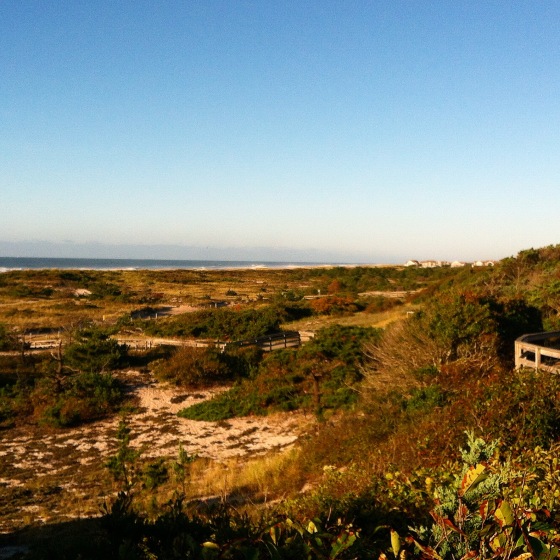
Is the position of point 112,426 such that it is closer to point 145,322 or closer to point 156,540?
point 156,540

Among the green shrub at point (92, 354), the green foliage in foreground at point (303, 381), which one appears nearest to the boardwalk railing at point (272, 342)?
the green foliage in foreground at point (303, 381)

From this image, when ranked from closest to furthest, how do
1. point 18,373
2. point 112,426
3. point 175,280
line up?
point 112,426 < point 18,373 < point 175,280

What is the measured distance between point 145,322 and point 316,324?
12.3 meters

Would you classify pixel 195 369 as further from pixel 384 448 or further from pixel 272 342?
pixel 384 448

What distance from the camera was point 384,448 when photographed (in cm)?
759

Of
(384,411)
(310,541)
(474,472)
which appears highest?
(474,472)

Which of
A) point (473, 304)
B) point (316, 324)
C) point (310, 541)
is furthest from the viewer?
point (316, 324)

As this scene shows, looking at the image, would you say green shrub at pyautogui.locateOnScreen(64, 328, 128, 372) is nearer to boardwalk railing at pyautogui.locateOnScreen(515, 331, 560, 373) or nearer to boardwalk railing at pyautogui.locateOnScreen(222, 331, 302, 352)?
boardwalk railing at pyautogui.locateOnScreen(222, 331, 302, 352)

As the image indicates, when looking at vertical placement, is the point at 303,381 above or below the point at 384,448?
below

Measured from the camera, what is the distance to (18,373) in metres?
20.5

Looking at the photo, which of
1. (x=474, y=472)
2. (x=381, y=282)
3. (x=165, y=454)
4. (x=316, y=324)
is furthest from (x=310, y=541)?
(x=381, y=282)

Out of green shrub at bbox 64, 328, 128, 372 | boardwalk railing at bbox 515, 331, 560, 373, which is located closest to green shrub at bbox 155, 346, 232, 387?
green shrub at bbox 64, 328, 128, 372

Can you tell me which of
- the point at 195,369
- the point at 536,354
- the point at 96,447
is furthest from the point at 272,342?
the point at 536,354

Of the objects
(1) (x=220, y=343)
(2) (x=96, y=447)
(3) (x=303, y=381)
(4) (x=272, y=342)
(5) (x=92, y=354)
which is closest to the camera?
(2) (x=96, y=447)
